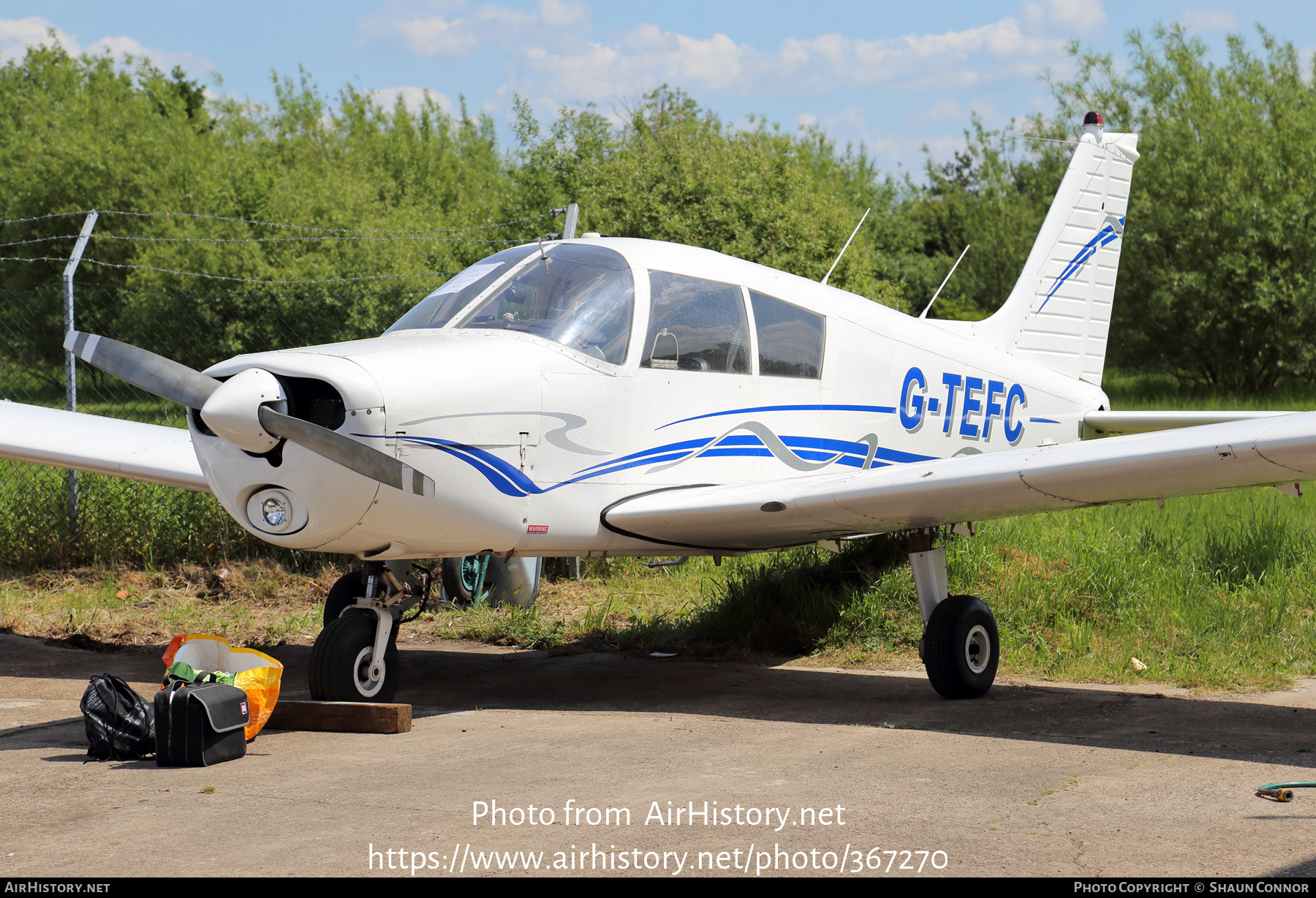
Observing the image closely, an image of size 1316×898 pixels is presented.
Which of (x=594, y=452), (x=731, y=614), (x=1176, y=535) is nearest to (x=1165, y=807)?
(x=594, y=452)

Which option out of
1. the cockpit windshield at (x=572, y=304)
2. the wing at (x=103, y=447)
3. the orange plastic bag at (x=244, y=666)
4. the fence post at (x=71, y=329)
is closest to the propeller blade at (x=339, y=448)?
the orange plastic bag at (x=244, y=666)

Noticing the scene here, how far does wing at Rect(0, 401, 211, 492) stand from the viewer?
770cm

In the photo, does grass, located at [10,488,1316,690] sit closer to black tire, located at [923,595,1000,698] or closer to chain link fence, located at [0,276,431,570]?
chain link fence, located at [0,276,431,570]

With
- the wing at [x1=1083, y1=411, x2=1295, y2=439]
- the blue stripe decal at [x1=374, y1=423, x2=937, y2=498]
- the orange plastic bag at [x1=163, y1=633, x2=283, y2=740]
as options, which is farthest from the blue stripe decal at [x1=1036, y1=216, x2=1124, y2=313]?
the orange plastic bag at [x1=163, y1=633, x2=283, y2=740]

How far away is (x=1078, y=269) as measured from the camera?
32.2 feet

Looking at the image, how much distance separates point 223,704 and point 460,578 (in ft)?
13.7

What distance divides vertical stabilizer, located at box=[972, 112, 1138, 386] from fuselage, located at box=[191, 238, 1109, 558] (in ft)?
4.50

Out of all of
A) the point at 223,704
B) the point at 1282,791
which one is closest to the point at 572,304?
the point at 223,704

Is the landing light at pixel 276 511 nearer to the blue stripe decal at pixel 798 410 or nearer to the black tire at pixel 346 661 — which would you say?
the black tire at pixel 346 661

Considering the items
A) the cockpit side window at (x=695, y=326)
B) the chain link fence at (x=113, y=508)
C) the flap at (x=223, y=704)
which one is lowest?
the flap at (x=223, y=704)

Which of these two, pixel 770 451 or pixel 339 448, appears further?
pixel 770 451

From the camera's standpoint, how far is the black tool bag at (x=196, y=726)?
4891 mm

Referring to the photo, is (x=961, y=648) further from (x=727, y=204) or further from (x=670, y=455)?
(x=727, y=204)

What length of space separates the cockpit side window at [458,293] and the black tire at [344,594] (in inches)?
66.7
